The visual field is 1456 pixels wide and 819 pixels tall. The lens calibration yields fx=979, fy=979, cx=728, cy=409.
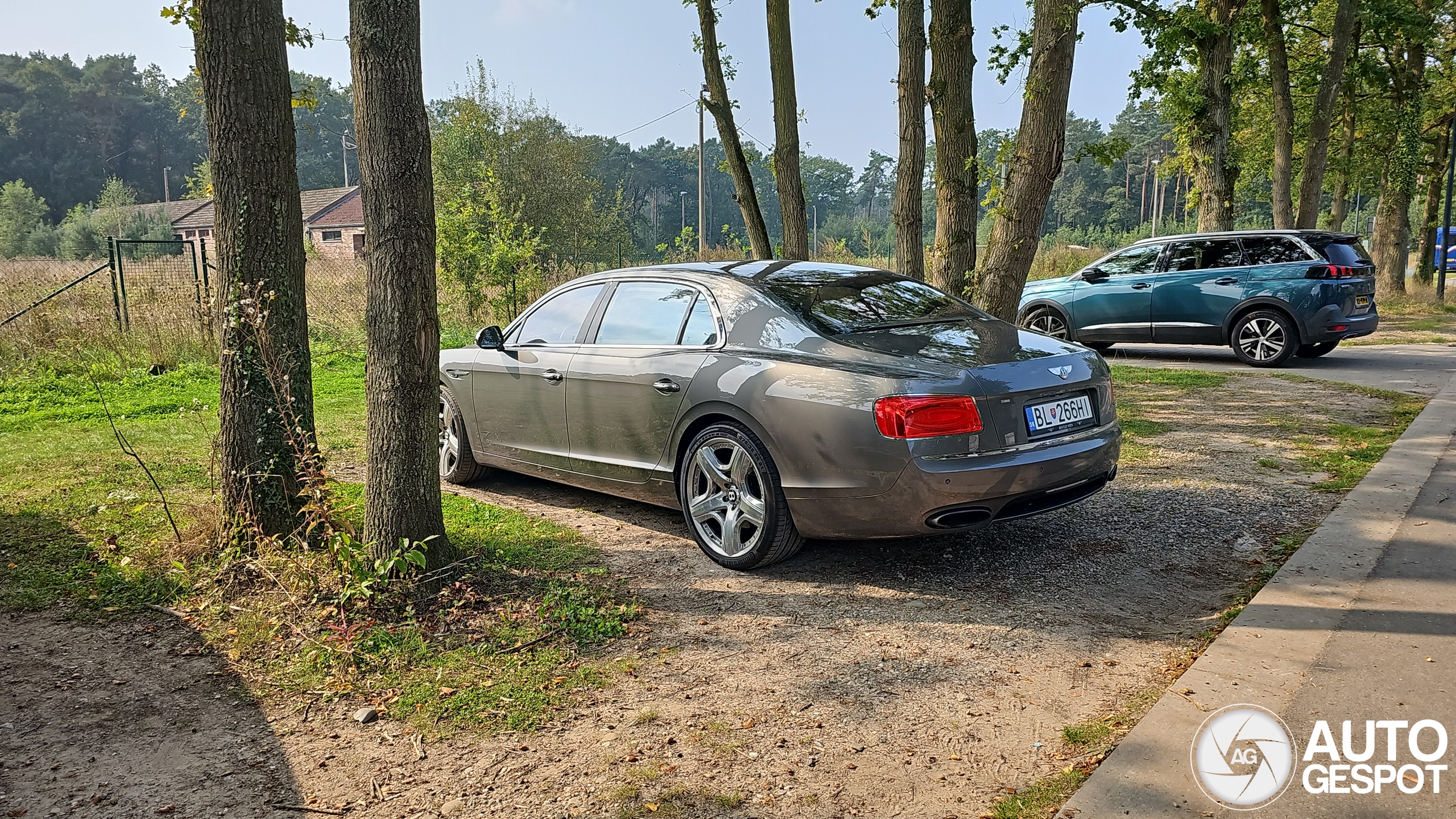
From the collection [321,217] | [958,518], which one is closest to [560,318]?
[958,518]

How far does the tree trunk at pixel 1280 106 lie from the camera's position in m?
19.7

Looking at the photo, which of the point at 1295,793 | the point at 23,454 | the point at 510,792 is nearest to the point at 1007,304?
the point at 1295,793

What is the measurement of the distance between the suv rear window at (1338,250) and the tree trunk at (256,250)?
12.2 meters

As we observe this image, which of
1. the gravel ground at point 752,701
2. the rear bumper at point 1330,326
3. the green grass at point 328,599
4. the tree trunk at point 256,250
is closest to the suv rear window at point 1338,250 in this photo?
the rear bumper at point 1330,326

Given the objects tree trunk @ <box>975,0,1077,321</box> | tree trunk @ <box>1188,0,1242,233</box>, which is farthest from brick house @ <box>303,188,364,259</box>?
tree trunk @ <box>975,0,1077,321</box>

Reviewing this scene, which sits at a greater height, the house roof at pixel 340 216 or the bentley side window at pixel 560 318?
the house roof at pixel 340 216

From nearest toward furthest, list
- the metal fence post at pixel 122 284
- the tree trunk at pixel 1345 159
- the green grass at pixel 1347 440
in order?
the green grass at pixel 1347 440
the metal fence post at pixel 122 284
the tree trunk at pixel 1345 159

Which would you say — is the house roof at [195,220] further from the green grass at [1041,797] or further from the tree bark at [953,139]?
the green grass at [1041,797]

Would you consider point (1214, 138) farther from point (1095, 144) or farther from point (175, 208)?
point (175, 208)

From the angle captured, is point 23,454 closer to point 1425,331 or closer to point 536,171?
point 1425,331

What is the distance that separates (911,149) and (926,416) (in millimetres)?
7469

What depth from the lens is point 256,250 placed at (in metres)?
4.70

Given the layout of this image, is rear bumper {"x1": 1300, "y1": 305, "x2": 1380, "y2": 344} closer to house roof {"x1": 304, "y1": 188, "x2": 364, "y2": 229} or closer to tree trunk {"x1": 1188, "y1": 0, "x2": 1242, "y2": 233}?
tree trunk {"x1": 1188, "y1": 0, "x2": 1242, "y2": 233}

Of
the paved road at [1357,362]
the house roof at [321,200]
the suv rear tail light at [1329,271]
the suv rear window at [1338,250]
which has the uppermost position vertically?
the house roof at [321,200]
